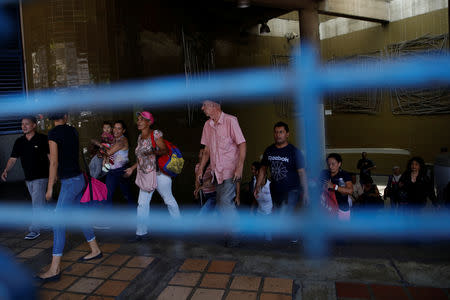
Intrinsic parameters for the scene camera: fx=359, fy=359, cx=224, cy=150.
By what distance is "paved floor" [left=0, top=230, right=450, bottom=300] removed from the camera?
8.65 feet

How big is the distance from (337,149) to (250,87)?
10211 mm

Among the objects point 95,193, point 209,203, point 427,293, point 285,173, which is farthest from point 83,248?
point 427,293

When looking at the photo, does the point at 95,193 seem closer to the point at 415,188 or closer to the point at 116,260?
the point at 116,260

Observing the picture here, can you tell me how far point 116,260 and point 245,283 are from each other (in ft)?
4.30

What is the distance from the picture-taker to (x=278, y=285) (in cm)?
272

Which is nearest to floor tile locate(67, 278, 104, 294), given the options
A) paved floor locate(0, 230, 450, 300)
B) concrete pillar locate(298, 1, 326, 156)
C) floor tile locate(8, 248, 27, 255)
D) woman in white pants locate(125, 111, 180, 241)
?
paved floor locate(0, 230, 450, 300)

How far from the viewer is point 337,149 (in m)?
11.4

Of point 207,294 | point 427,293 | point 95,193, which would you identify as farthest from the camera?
point 95,193

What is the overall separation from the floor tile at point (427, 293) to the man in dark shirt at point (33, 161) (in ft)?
12.6

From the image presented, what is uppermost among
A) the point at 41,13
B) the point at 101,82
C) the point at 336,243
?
the point at 41,13

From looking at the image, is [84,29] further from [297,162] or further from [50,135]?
[297,162]

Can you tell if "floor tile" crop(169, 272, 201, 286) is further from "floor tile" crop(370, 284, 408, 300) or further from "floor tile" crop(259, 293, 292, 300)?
"floor tile" crop(370, 284, 408, 300)

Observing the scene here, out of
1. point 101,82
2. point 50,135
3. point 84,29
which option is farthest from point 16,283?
point 84,29

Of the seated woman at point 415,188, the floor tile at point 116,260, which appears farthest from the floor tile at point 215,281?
the seated woman at point 415,188
